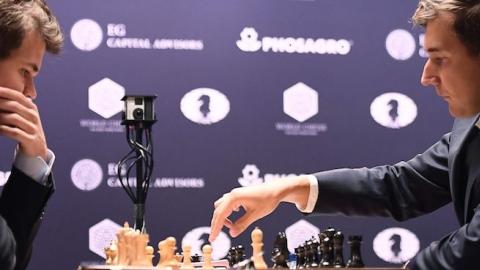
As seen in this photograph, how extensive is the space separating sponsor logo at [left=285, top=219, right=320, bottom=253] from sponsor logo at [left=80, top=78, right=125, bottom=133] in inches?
47.0

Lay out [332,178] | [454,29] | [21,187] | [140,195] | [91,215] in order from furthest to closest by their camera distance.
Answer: [91,215], [140,195], [332,178], [454,29], [21,187]

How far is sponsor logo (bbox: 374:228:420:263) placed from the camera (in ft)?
16.8

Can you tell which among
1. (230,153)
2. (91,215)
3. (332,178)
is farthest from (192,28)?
(332,178)

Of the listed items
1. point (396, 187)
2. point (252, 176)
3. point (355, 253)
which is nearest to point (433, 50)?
point (396, 187)

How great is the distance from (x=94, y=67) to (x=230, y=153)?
0.97 metres

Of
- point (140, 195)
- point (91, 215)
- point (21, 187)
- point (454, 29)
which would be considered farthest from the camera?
point (91, 215)

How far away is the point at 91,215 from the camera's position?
193 inches

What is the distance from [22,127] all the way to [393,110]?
3291mm

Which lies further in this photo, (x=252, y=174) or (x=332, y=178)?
Result: (x=252, y=174)

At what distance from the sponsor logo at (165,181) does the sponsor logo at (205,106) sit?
0.36m

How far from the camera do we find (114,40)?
5.02m

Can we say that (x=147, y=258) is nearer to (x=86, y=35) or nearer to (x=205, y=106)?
(x=205, y=106)

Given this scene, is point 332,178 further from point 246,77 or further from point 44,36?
Result: point 246,77

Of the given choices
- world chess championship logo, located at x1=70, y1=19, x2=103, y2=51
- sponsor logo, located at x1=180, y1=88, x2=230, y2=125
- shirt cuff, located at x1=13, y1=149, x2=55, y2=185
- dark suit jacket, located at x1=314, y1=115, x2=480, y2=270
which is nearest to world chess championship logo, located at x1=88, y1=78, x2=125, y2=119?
world chess championship logo, located at x1=70, y1=19, x2=103, y2=51
